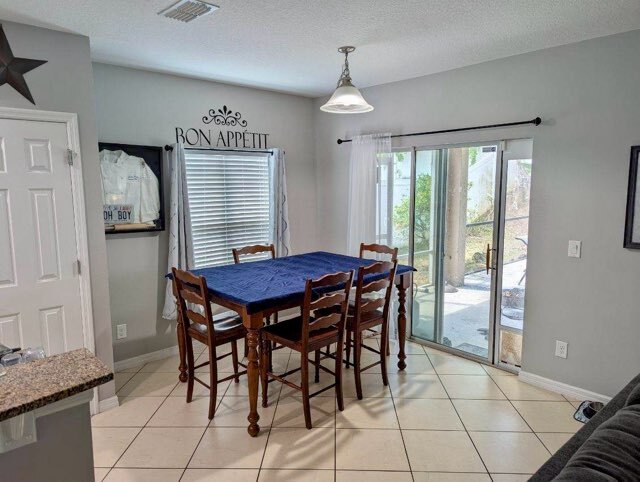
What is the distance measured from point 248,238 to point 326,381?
1.77 meters

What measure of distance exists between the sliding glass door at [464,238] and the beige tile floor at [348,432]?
514 millimetres

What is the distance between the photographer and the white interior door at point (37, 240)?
2.57 m

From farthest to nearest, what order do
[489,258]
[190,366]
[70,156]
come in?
[489,258] → [190,366] → [70,156]

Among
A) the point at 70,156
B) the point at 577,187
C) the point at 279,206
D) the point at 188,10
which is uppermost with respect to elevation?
the point at 188,10

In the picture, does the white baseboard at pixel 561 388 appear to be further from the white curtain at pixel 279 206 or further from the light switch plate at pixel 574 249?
the white curtain at pixel 279 206

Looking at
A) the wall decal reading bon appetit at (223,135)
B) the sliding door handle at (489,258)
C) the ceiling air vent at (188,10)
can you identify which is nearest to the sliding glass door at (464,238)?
the sliding door handle at (489,258)

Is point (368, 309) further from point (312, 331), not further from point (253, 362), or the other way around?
point (253, 362)

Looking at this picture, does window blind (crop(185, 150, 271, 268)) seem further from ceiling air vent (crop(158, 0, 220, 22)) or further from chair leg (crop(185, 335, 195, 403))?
ceiling air vent (crop(158, 0, 220, 22))

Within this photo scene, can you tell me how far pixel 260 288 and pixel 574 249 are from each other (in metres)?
2.25

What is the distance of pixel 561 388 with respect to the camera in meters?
3.19

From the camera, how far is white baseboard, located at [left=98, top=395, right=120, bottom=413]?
2.99m

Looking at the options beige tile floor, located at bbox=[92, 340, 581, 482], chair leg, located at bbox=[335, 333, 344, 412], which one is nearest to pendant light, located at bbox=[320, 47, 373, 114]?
chair leg, located at bbox=[335, 333, 344, 412]

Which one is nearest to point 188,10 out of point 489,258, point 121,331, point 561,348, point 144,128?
point 144,128

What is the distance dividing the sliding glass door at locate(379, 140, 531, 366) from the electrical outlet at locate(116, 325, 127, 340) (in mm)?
2547
